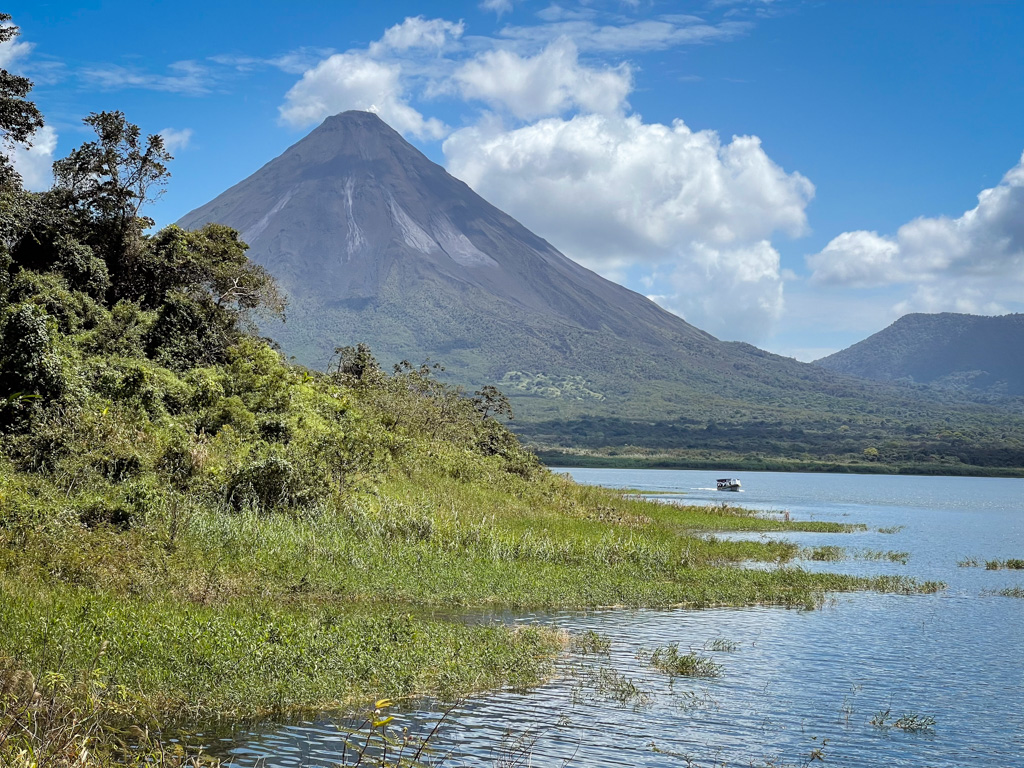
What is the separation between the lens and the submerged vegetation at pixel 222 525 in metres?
9.80

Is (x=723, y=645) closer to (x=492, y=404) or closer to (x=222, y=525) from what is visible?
(x=222, y=525)

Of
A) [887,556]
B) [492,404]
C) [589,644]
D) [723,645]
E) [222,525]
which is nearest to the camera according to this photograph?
[589,644]

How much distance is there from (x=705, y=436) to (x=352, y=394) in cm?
11993

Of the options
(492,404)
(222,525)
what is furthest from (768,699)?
(492,404)

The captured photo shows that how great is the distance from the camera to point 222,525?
659 inches

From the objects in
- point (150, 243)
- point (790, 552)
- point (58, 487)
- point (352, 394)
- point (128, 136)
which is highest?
point (128, 136)

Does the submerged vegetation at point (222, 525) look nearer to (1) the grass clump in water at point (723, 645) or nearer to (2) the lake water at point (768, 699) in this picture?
(2) the lake water at point (768, 699)

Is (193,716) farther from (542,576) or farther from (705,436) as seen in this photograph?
(705,436)

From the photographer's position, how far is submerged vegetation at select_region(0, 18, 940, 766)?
9797 mm

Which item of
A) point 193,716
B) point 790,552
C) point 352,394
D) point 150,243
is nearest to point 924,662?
point 193,716

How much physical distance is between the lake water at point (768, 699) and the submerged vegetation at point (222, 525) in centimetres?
88

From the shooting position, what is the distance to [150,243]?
31.2 m

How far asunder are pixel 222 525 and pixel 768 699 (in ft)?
33.6

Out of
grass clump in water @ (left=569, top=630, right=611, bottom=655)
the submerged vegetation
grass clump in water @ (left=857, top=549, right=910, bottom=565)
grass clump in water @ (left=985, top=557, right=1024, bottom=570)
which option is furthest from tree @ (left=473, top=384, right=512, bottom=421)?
grass clump in water @ (left=569, top=630, right=611, bottom=655)
